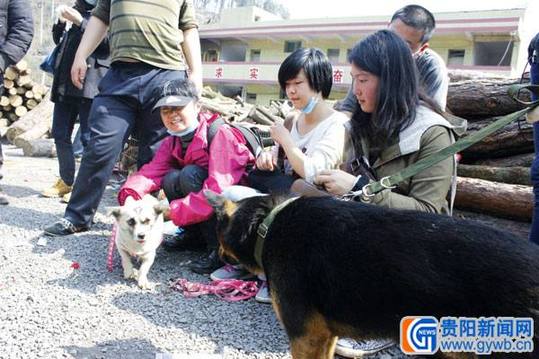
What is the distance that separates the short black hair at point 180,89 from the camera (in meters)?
3.67

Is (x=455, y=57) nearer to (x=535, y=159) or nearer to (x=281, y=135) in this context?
(x=535, y=159)

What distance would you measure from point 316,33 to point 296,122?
23795 millimetres

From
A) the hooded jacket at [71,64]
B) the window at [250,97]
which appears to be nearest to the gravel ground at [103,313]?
the hooded jacket at [71,64]

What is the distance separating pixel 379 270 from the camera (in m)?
1.80

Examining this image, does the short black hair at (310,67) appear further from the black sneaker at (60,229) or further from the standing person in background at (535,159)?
the black sneaker at (60,229)

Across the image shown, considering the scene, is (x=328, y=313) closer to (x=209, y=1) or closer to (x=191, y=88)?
(x=191, y=88)

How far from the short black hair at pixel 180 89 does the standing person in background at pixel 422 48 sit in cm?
134

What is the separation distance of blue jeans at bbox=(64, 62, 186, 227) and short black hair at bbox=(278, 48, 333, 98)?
4.22 ft

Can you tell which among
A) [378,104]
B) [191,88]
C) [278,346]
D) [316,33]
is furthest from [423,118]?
[316,33]

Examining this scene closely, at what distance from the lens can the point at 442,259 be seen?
5.57 feet

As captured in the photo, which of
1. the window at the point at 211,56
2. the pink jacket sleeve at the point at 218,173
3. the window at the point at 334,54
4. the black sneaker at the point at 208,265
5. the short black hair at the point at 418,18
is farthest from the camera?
the window at the point at 211,56

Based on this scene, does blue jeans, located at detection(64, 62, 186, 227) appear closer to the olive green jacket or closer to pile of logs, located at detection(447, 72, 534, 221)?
the olive green jacket

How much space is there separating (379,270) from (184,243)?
2758mm

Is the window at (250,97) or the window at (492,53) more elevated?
the window at (492,53)
